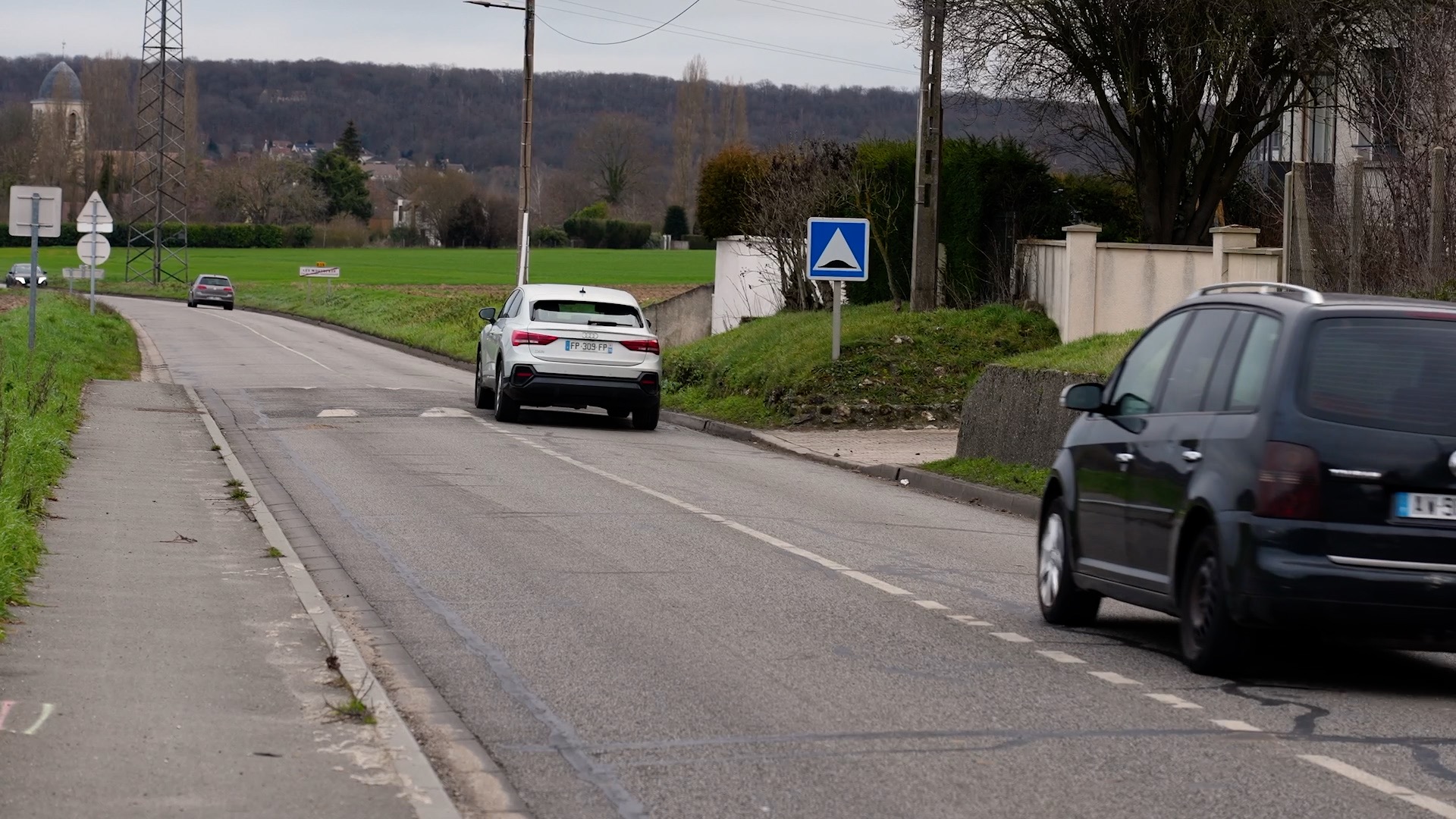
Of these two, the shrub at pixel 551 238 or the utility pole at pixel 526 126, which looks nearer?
the utility pole at pixel 526 126

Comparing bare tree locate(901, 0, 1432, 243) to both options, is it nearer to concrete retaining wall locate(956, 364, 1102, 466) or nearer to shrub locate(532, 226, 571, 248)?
concrete retaining wall locate(956, 364, 1102, 466)

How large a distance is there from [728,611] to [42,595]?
3421 millimetres

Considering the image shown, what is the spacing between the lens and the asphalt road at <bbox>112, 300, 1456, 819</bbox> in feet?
20.1

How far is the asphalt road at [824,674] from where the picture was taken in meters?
6.12

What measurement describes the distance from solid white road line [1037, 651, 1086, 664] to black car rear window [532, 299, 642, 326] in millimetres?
15085

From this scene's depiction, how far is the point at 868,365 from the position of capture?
25.4 meters

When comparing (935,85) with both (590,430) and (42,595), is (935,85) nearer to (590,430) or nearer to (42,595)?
(590,430)

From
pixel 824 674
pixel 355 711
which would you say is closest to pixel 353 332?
pixel 824 674

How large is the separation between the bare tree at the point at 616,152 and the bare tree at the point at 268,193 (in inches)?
884

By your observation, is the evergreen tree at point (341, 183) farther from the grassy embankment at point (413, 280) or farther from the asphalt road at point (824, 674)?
the asphalt road at point (824, 674)

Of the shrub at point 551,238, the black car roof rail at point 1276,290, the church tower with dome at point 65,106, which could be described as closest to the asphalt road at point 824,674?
the black car roof rail at point 1276,290

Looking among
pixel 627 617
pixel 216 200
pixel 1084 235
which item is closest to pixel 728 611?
pixel 627 617

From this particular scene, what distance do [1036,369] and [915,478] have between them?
1.62m

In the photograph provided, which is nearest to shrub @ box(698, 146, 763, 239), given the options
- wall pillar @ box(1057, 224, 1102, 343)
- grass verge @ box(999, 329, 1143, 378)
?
wall pillar @ box(1057, 224, 1102, 343)
